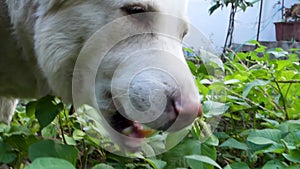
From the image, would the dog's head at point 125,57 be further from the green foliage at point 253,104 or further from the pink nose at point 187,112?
the green foliage at point 253,104

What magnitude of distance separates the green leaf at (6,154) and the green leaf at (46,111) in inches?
4.1

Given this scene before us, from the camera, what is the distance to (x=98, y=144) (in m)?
1.36

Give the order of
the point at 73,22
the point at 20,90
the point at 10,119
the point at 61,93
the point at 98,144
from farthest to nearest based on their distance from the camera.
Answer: the point at 10,119 < the point at 20,90 < the point at 61,93 < the point at 73,22 < the point at 98,144

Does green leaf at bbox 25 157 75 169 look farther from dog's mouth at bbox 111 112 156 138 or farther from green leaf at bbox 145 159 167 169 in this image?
dog's mouth at bbox 111 112 156 138

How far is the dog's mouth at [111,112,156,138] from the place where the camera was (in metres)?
1.40

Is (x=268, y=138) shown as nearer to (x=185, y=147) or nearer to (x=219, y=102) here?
(x=185, y=147)

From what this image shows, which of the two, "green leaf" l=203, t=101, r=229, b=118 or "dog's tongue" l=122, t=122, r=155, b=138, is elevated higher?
"green leaf" l=203, t=101, r=229, b=118

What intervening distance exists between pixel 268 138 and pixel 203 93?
0.46 metres

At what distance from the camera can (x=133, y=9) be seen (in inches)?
55.4

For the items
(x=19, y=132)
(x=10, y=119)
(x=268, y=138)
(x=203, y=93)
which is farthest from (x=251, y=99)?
(x=10, y=119)

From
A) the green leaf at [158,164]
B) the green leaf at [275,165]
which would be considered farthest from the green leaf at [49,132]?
the green leaf at [275,165]

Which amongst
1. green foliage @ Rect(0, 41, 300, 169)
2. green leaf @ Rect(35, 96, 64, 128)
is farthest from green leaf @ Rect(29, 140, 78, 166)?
green leaf @ Rect(35, 96, 64, 128)

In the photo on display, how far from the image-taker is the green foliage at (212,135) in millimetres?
1157

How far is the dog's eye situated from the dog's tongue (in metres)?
0.32
